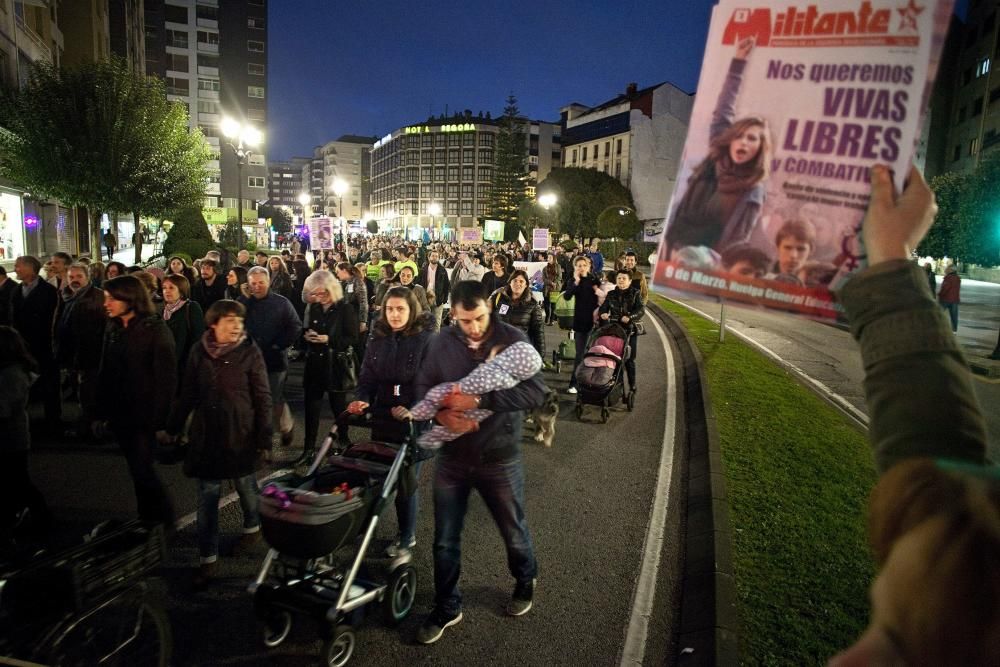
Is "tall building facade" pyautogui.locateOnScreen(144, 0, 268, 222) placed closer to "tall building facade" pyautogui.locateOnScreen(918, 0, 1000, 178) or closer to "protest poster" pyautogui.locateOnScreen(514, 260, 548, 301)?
"protest poster" pyautogui.locateOnScreen(514, 260, 548, 301)

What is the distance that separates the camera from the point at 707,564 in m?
4.82

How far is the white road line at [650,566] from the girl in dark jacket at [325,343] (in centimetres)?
326

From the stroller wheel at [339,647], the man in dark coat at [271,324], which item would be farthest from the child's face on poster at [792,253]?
the man in dark coat at [271,324]

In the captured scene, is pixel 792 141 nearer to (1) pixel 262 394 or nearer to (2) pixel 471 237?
(1) pixel 262 394

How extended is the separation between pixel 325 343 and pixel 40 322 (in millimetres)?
3810

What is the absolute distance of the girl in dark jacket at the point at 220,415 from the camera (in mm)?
4629

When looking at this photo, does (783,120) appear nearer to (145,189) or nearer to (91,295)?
(91,295)

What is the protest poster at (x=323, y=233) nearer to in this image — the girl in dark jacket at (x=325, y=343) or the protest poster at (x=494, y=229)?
the girl in dark jacket at (x=325, y=343)

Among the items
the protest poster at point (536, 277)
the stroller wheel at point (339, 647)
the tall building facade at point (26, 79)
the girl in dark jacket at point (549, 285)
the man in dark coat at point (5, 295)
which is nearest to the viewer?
the stroller wheel at point (339, 647)

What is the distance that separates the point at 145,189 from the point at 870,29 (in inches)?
1069

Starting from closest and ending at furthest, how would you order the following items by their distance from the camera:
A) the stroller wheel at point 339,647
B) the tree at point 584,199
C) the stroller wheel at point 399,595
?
the stroller wheel at point 339,647
the stroller wheel at point 399,595
the tree at point 584,199

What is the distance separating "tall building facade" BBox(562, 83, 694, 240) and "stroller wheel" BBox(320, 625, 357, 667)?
75573 millimetres

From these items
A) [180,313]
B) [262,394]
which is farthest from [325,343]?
[262,394]

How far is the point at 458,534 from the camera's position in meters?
4.06
